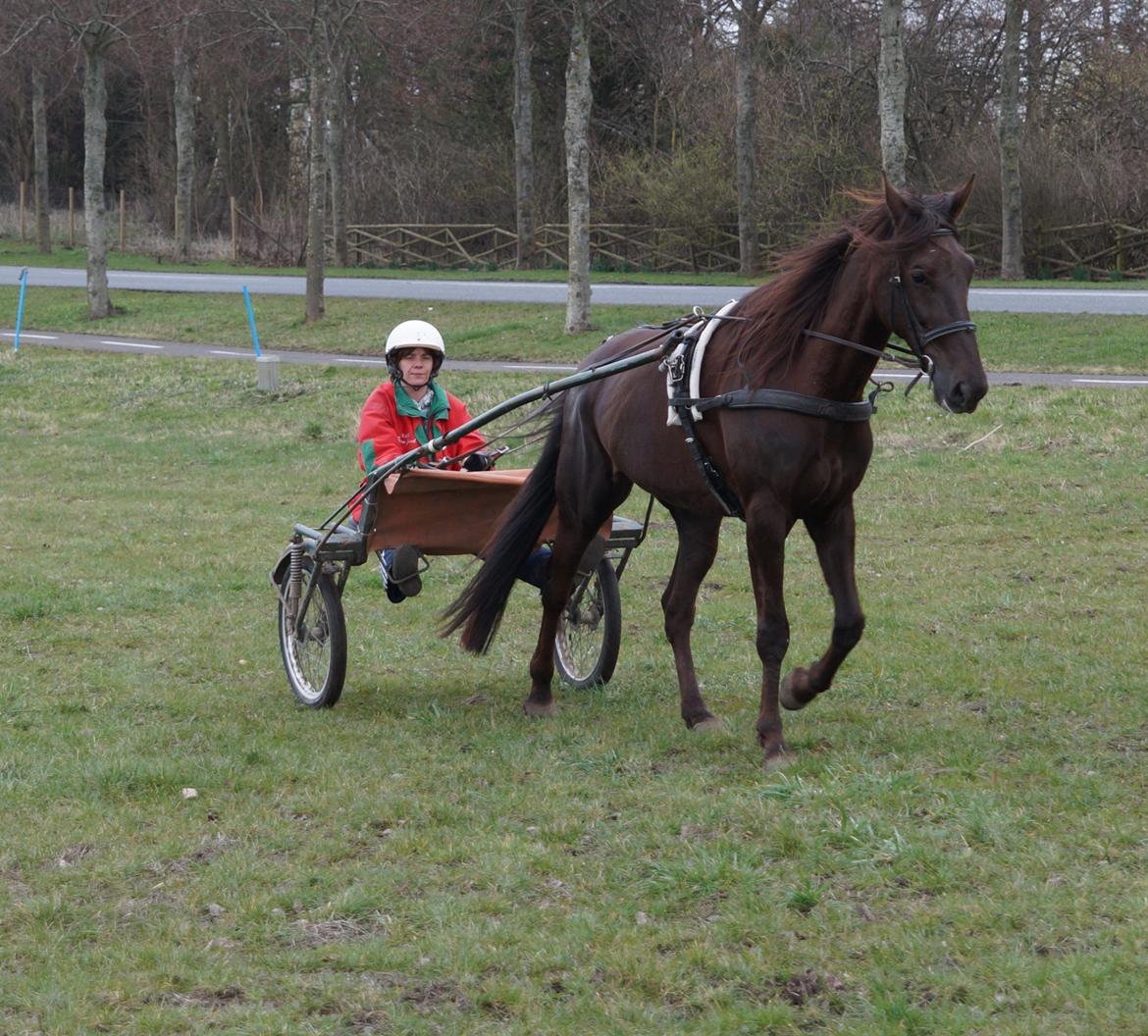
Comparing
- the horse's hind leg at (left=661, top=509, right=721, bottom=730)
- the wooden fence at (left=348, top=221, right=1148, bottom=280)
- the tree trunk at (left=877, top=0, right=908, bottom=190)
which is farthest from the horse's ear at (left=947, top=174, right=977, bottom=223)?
the wooden fence at (left=348, top=221, right=1148, bottom=280)

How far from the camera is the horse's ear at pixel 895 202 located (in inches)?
227

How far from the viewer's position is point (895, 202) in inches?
229

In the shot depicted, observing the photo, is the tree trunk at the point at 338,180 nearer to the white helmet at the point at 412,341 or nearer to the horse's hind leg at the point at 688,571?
the white helmet at the point at 412,341

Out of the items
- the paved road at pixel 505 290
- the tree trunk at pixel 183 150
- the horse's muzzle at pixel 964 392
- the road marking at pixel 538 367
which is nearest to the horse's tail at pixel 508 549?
the horse's muzzle at pixel 964 392

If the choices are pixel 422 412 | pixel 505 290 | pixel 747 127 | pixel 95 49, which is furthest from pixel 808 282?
pixel 747 127

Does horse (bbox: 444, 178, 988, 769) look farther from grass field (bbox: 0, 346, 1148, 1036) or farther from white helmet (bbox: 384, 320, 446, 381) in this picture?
white helmet (bbox: 384, 320, 446, 381)

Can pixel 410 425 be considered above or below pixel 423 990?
above

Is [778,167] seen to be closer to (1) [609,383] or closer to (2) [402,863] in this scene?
(1) [609,383]

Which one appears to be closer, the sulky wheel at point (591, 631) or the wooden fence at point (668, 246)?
the sulky wheel at point (591, 631)

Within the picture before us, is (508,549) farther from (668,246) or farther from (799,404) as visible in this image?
(668,246)

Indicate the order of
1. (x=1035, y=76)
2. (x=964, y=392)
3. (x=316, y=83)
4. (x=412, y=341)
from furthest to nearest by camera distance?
(x=1035, y=76) → (x=316, y=83) → (x=412, y=341) → (x=964, y=392)

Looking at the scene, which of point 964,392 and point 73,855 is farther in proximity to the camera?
point 964,392

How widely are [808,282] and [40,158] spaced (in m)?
42.8

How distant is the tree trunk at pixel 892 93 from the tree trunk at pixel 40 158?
93.7 feet
